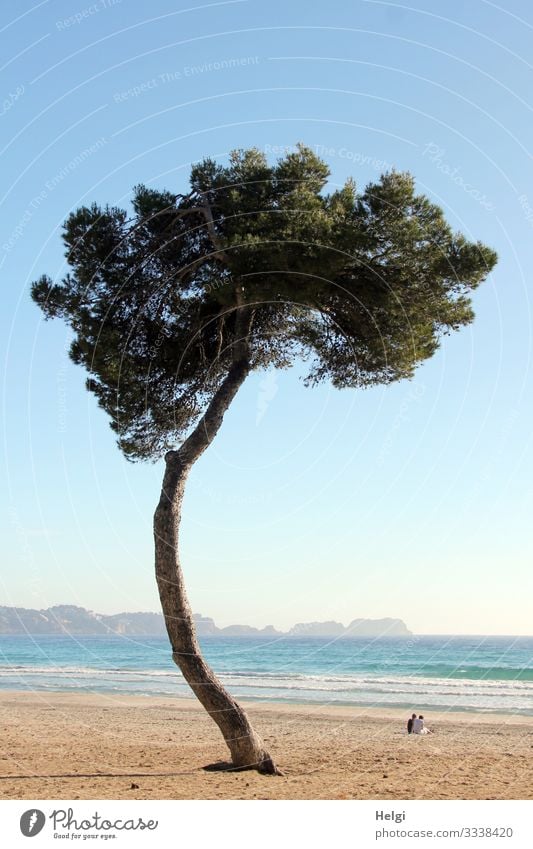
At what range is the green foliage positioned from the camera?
45.7 ft

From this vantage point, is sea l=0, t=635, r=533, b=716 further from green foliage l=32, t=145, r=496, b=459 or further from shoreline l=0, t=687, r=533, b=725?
green foliage l=32, t=145, r=496, b=459

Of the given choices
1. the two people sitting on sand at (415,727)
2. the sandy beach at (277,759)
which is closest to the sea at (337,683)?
the sandy beach at (277,759)

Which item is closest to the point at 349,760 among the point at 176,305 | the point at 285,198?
the point at 176,305

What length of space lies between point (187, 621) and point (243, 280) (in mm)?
5885

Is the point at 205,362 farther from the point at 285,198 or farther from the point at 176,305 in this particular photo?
the point at 285,198

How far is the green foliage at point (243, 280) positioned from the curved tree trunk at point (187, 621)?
6.85ft

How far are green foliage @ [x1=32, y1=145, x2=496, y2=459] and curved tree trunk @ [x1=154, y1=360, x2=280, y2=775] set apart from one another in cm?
209

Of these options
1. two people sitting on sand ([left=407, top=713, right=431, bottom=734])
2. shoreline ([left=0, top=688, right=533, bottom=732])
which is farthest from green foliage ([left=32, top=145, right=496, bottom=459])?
shoreline ([left=0, top=688, right=533, bottom=732])

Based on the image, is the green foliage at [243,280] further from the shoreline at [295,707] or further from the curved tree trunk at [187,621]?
the shoreline at [295,707]

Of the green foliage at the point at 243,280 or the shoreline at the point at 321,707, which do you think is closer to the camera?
the green foliage at the point at 243,280

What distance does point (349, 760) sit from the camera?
1427cm

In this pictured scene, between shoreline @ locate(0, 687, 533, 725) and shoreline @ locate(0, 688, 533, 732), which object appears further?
shoreline @ locate(0, 687, 533, 725)

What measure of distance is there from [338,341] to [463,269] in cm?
295

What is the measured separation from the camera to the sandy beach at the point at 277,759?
1128 cm
